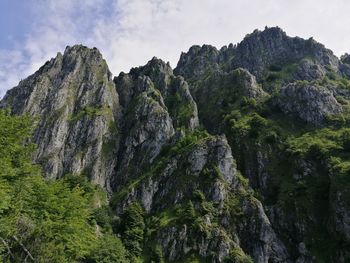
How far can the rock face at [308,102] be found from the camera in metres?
134

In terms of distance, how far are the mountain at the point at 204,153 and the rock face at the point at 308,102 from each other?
40cm

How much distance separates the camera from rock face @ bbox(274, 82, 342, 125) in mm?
134250

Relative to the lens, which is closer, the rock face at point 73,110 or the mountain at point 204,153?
the mountain at point 204,153

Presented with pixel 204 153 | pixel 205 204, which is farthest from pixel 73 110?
pixel 205 204

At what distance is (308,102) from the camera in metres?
138

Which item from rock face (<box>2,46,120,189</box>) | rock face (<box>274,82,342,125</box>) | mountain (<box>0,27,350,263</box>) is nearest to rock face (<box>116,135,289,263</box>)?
mountain (<box>0,27,350,263</box>)

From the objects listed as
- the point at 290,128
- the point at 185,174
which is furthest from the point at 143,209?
the point at 290,128

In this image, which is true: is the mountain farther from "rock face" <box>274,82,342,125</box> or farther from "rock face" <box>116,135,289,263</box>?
"rock face" <box>274,82,342,125</box>

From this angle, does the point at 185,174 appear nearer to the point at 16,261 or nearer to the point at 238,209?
the point at 238,209

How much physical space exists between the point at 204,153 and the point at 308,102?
4518 centimetres

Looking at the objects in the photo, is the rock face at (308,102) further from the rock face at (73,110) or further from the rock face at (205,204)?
the rock face at (73,110)

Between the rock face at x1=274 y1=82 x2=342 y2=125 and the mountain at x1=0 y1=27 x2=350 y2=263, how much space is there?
1.32ft

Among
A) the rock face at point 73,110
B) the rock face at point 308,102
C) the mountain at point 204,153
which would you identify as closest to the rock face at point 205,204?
the mountain at point 204,153

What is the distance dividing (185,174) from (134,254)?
32.2 m
